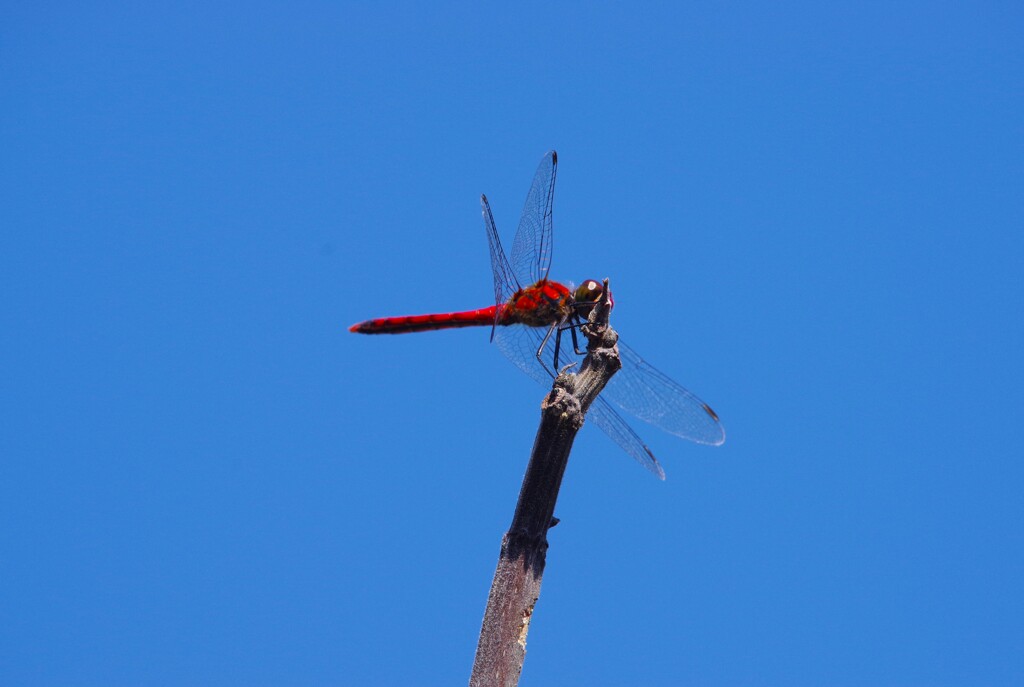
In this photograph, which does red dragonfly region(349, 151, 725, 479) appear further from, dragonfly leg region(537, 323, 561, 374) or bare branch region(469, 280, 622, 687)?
bare branch region(469, 280, 622, 687)

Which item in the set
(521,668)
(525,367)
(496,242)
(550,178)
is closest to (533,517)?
(521,668)

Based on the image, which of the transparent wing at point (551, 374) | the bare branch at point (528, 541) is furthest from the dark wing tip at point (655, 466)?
the bare branch at point (528, 541)

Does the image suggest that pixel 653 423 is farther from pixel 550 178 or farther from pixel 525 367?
pixel 550 178

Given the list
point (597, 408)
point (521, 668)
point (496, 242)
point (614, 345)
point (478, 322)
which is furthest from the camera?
point (478, 322)

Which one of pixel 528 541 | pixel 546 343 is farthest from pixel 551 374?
pixel 528 541

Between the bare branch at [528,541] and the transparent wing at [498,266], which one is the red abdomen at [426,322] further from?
the bare branch at [528,541]

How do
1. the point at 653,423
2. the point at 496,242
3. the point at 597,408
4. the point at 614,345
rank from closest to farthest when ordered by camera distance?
the point at 614,345 < the point at 597,408 < the point at 653,423 < the point at 496,242

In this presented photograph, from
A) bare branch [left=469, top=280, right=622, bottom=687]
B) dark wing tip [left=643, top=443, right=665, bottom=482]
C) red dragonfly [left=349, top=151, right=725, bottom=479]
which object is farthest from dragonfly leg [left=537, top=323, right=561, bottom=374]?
bare branch [left=469, top=280, right=622, bottom=687]
